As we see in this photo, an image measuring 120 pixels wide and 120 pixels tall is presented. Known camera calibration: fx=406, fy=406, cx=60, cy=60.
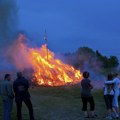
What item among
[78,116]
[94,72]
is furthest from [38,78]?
[78,116]

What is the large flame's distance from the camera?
44875mm

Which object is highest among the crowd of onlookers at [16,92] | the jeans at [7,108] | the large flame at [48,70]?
the large flame at [48,70]

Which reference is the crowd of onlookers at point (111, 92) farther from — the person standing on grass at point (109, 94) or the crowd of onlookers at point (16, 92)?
the crowd of onlookers at point (16, 92)

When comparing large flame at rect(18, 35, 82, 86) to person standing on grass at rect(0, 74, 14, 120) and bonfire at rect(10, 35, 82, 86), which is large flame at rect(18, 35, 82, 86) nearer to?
bonfire at rect(10, 35, 82, 86)

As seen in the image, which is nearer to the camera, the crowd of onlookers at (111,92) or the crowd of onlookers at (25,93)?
the crowd of onlookers at (25,93)

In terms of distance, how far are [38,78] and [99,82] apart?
767cm

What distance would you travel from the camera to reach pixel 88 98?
1691 centimetres

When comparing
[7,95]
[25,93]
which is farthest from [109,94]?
[7,95]

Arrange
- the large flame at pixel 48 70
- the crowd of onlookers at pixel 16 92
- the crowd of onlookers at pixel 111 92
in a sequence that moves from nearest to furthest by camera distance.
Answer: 1. the crowd of onlookers at pixel 16 92
2. the crowd of onlookers at pixel 111 92
3. the large flame at pixel 48 70

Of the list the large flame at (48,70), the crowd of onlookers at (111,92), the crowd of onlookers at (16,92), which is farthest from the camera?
the large flame at (48,70)

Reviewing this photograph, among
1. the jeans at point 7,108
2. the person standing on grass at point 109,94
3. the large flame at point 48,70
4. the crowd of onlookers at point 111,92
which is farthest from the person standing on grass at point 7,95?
the large flame at point 48,70

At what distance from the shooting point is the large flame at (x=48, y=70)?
147 ft

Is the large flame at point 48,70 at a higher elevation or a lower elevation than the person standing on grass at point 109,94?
higher

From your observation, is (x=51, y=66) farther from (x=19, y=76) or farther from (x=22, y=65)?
(x=19, y=76)
